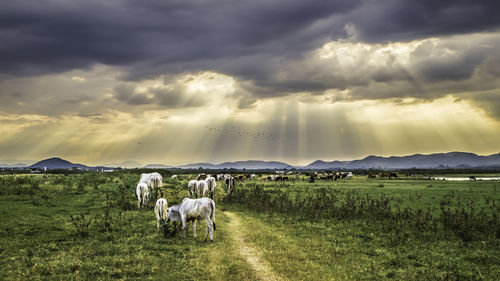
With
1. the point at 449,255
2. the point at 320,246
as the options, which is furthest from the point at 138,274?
the point at 449,255

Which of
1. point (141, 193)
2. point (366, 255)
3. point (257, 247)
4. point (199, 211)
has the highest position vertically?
point (199, 211)

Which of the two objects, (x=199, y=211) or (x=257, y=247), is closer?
(x=257, y=247)

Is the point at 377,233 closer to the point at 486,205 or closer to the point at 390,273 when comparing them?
the point at 390,273

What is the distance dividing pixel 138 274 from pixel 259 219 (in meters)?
13.9

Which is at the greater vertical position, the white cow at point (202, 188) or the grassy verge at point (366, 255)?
the white cow at point (202, 188)

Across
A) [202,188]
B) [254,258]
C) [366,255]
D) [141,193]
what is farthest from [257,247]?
[202,188]

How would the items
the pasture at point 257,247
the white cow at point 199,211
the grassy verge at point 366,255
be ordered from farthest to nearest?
the white cow at point 199,211 < the grassy verge at point 366,255 < the pasture at point 257,247

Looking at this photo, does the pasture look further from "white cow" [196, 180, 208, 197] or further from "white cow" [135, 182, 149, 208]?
"white cow" [196, 180, 208, 197]

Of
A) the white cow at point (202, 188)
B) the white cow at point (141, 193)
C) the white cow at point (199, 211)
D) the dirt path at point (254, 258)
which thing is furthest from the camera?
the white cow at point (202, 188)

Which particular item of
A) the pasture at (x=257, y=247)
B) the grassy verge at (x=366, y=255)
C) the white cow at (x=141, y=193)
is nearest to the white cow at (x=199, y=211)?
the pasture at (x=257, y=247)

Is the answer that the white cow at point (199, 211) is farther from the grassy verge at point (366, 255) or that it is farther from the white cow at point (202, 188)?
the white cow at point (202, 188)

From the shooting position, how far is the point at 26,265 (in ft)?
36.8

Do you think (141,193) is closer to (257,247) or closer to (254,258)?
(257,247)

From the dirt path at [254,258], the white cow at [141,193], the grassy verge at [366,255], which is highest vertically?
the white cow at [141,193]
